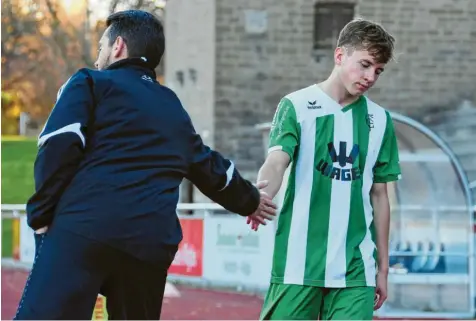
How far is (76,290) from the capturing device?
4199 millimetres

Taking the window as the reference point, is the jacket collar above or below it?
above

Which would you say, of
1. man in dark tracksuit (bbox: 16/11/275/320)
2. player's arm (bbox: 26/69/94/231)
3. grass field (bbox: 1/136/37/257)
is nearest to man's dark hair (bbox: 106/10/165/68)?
man in dark tracksuit (bbox: 16/11/275/320)

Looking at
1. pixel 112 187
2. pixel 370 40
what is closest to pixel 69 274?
pixel 112 187

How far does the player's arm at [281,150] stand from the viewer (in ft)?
16.2

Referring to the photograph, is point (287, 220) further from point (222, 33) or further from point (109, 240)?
point (222, 33)

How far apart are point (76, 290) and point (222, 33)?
60.9 ft

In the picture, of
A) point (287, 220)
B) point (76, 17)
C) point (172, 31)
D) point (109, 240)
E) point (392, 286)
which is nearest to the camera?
point (109, 240)

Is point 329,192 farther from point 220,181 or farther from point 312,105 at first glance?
point 220,181

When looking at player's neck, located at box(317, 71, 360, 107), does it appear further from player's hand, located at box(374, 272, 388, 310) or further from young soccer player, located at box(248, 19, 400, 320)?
player's hand, located at box(374, 272, 388, 310)

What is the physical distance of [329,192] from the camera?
495 centimetres

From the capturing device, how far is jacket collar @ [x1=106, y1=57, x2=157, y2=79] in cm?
445

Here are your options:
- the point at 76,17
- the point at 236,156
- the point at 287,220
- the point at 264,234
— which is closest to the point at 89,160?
the point at 287,220

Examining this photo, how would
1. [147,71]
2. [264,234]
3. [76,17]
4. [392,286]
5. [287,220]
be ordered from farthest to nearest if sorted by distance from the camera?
1. [76,17]
2. [264,234]
3. [392,286]
4. [287,220]
5. [147,71]

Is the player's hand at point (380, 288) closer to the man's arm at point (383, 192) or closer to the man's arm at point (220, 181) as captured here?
the man's arm at point (383, 192)
